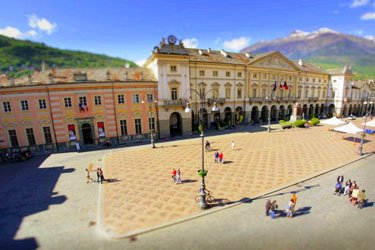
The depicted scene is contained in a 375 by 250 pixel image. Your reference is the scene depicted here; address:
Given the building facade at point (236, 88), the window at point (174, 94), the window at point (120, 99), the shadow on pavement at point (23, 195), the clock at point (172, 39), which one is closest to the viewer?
the shadow on pavement at point (23, 195)

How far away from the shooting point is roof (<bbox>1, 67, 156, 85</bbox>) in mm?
27752

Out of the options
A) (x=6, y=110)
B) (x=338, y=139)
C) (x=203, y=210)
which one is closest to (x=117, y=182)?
(x=203, y=210)

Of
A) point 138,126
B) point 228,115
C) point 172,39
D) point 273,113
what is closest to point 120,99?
point 138,126

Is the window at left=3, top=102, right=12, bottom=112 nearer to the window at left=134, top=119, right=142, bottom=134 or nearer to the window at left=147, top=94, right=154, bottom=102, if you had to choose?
the window at left=134, top=119, right=142, bottom=134

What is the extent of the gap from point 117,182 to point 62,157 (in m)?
13.2

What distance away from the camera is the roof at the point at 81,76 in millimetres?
27752

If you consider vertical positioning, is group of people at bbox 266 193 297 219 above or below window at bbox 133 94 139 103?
below

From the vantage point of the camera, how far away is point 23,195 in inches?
602

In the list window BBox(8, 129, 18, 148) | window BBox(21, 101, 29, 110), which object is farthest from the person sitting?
window BBox(8, 129, 18, 148)

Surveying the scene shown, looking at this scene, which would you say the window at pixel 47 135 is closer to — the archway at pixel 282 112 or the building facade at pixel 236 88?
the building facade at pixel 236 88

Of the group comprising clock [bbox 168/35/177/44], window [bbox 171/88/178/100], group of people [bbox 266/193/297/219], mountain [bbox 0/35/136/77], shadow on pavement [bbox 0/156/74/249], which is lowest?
shadow on pavement [bbox 0/156/74/249]

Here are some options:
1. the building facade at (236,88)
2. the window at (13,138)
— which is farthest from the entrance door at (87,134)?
the building facade at (236,88)

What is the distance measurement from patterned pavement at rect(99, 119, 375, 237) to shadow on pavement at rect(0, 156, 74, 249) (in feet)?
13.0

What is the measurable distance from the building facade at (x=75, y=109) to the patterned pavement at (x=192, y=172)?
251 inches
